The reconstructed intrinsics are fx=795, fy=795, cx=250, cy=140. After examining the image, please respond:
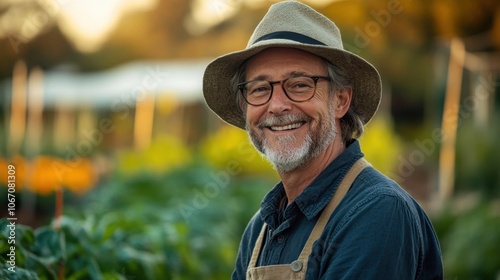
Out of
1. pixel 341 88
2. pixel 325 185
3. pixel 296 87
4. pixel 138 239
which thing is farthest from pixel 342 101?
pixel 138 239

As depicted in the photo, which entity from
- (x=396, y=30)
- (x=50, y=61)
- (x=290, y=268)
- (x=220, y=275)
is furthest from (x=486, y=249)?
(x=50, y=61)

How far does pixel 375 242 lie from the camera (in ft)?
7.90

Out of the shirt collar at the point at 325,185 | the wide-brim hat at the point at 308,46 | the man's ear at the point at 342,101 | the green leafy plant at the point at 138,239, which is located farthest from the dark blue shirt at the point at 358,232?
the green leafy plant at the point at 138,239

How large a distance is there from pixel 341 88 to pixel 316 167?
1.12 ft

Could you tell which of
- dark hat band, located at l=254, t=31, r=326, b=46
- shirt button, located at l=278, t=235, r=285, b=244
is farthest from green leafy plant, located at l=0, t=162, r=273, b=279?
dark hat band, located at l=254, t=31, r=326, b=46

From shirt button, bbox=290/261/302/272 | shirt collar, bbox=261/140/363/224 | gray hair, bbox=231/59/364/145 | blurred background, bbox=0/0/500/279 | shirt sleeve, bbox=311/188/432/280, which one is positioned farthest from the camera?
blurred background, bbox=0/0/500/279

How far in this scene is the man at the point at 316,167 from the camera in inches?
96.7

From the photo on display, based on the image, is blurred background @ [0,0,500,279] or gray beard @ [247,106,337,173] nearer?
gray beard @ [247,106,337,173]

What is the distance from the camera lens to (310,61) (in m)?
2.94

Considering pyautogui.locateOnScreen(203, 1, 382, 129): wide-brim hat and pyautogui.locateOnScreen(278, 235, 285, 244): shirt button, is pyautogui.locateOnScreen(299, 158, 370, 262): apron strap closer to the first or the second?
pyautogui.locateOnScreen(278, 235, 285, 244): shirt button

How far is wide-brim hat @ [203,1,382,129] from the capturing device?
2.89 metres

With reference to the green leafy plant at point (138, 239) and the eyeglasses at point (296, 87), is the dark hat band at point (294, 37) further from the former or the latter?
the green leafy plant at point (138, 239)

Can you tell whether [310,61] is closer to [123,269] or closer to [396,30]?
[123,269]

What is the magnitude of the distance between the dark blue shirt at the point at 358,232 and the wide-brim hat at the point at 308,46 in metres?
0.32
